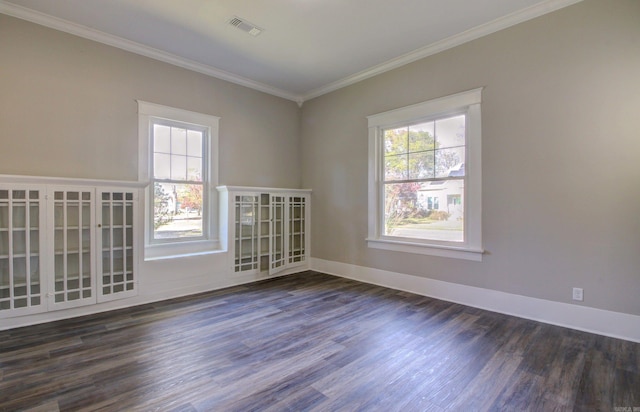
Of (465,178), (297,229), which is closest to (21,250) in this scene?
(297,229)

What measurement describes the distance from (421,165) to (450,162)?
373 mm

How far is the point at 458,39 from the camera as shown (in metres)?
3.40

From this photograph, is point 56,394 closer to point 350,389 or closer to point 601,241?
point 350,389

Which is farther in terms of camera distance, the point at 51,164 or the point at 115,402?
the point at 51,164

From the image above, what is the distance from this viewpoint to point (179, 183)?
4.03 meters

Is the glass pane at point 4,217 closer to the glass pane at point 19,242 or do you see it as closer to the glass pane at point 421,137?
the glass pane at point 19,242

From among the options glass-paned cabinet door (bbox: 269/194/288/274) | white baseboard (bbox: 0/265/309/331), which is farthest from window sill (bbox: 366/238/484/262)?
white baseboard (bbox: 0/265/309/331)

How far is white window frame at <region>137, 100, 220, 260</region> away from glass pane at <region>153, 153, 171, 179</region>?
0.07 m

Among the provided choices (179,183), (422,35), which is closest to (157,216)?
(179,183)

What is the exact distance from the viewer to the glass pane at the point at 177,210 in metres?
3.86

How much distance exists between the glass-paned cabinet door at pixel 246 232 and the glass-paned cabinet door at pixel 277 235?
232 millimetres

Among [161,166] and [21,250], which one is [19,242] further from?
[161,166]

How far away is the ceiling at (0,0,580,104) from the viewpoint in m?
2.88

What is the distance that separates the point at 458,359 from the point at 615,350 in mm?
1262
